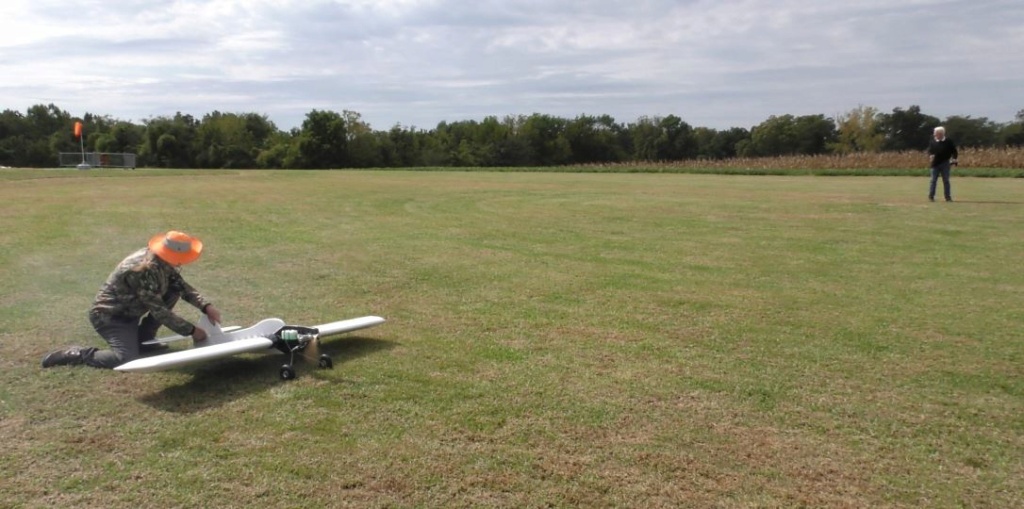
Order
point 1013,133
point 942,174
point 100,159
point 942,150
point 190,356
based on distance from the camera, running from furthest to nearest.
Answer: point 1013,133, point 100,159, point 942,174, point 942,150, point 190,356

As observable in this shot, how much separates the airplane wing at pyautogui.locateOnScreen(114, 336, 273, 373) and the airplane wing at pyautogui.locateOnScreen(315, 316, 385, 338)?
72 cm

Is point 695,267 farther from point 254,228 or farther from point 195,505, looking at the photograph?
point 254,228

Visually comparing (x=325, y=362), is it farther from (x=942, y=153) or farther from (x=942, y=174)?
(x=942, y=174)

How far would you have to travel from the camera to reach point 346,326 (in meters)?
6.71

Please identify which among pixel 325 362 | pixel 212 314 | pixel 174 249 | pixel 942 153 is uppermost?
pixel 942 153

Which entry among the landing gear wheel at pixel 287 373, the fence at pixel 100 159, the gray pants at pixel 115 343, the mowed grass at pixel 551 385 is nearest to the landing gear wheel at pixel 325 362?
the mowed grass at pixel 551 385

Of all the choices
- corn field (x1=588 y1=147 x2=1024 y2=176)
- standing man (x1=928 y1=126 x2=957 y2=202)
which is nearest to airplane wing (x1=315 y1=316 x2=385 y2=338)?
standing man (x1=928 y1=126 x2=957 y2=202)

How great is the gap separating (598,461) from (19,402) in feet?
14.5

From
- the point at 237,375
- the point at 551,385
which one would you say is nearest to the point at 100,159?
the point at 237,375

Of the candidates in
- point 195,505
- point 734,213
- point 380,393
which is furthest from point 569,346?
point 734,213

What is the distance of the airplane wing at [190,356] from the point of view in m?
5.09

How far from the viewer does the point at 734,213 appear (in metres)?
18.3

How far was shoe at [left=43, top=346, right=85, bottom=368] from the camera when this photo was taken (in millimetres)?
5922

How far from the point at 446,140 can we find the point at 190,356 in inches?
3937
